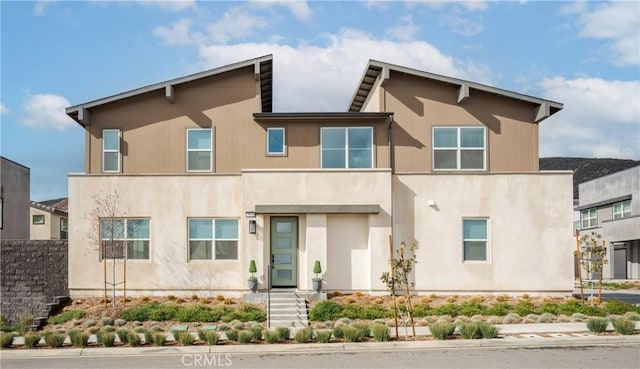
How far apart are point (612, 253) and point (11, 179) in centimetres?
3905

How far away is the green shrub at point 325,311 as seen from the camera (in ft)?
63.2

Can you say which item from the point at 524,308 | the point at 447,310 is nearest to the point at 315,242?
the point at 447,310

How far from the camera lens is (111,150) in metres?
23.3

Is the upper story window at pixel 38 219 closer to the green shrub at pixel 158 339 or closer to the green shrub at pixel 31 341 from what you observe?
the green shrub at pixel 31 341

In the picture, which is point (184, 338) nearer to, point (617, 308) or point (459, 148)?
point (459, 148)

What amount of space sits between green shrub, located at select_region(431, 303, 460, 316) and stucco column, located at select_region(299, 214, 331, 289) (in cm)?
390

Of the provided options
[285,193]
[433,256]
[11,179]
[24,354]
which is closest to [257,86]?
[285,193]

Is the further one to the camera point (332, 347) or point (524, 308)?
point (524, 308)

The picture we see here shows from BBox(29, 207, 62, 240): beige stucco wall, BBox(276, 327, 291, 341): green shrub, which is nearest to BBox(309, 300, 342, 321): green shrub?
BBox(276, 327, 291, 341): green shrub

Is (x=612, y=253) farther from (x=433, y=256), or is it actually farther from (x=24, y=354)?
(x=24, y=354)

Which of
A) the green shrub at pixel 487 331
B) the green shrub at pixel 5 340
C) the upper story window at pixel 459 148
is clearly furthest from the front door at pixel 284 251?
the green shrub at pixel 5 340

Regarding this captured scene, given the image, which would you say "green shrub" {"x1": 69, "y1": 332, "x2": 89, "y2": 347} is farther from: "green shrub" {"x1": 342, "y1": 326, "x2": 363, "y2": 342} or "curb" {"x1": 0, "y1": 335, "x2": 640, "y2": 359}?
"green shrub" {"x1": 342, "y1": 326, "x2": 363, "y2": 342}

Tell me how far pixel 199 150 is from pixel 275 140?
98.9 inches

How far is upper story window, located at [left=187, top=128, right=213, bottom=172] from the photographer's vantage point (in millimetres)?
23203
